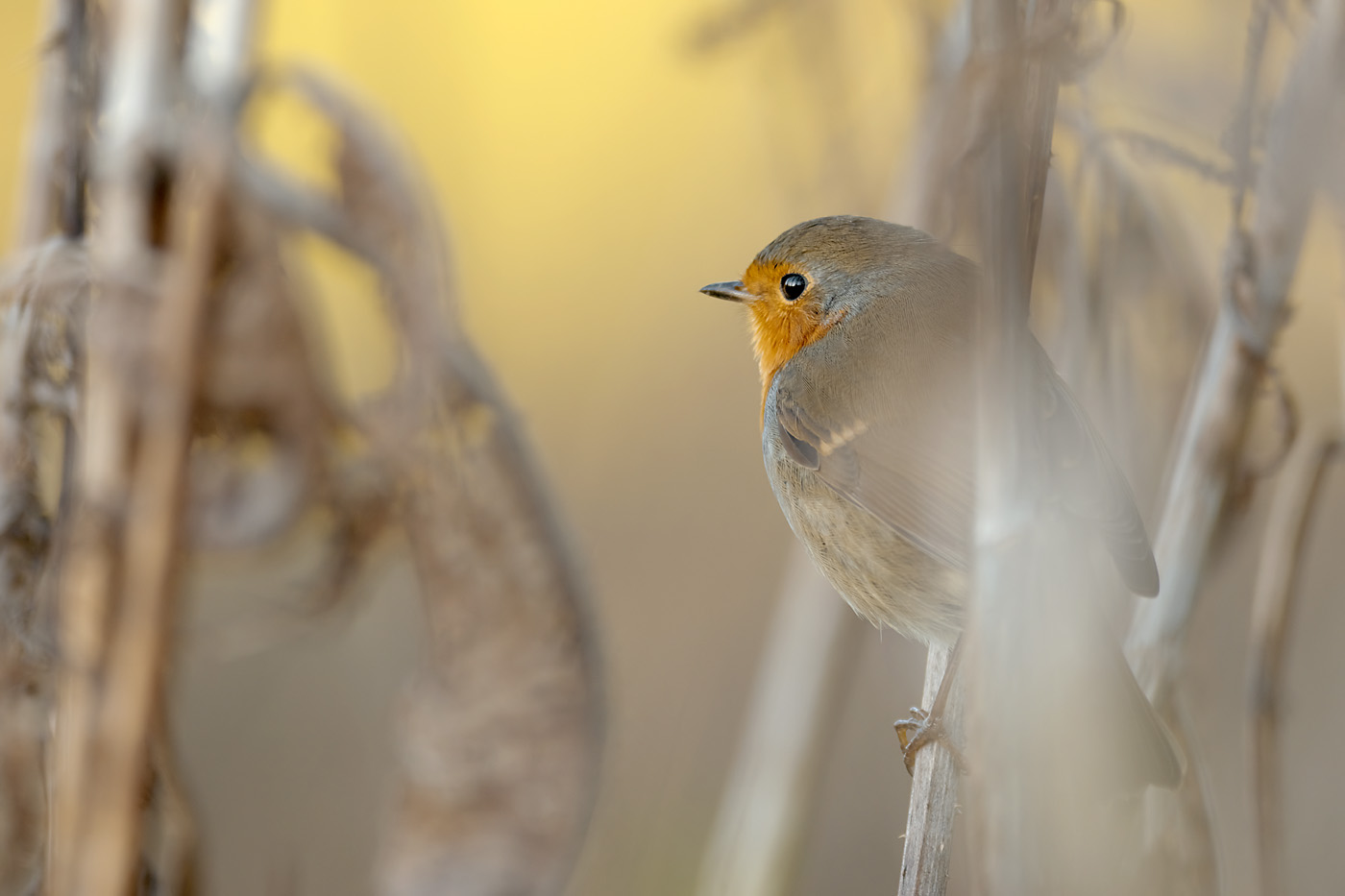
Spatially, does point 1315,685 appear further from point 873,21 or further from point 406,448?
point 406,448

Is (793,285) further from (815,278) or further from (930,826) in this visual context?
(930,826)

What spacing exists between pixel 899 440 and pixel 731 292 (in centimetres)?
56

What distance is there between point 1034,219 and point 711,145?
11.2ft

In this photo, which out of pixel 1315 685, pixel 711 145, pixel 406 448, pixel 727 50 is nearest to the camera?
pixel 406 448

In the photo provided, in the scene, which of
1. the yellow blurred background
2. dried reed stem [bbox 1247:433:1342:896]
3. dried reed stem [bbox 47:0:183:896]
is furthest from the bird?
dried reed stem [bbox 47:0:183:896]

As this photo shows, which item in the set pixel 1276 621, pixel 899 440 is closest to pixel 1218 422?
pixel 1276 621

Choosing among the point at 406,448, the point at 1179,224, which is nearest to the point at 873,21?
the point at 1179,224

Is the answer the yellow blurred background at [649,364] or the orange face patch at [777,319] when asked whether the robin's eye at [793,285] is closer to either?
the orange face patch at [777,319]

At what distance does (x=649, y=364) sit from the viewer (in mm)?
4449

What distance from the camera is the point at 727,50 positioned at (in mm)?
2326

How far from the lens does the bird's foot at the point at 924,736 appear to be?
4.39ft

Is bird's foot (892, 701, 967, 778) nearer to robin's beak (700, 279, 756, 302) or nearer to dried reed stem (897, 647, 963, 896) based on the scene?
dried reed stem (897, 647, 963, 896)

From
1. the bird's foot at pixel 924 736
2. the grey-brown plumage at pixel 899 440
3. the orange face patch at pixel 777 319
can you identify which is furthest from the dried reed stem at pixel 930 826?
the orange face patch at pixel 777 319

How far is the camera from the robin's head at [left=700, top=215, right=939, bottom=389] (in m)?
1.89
